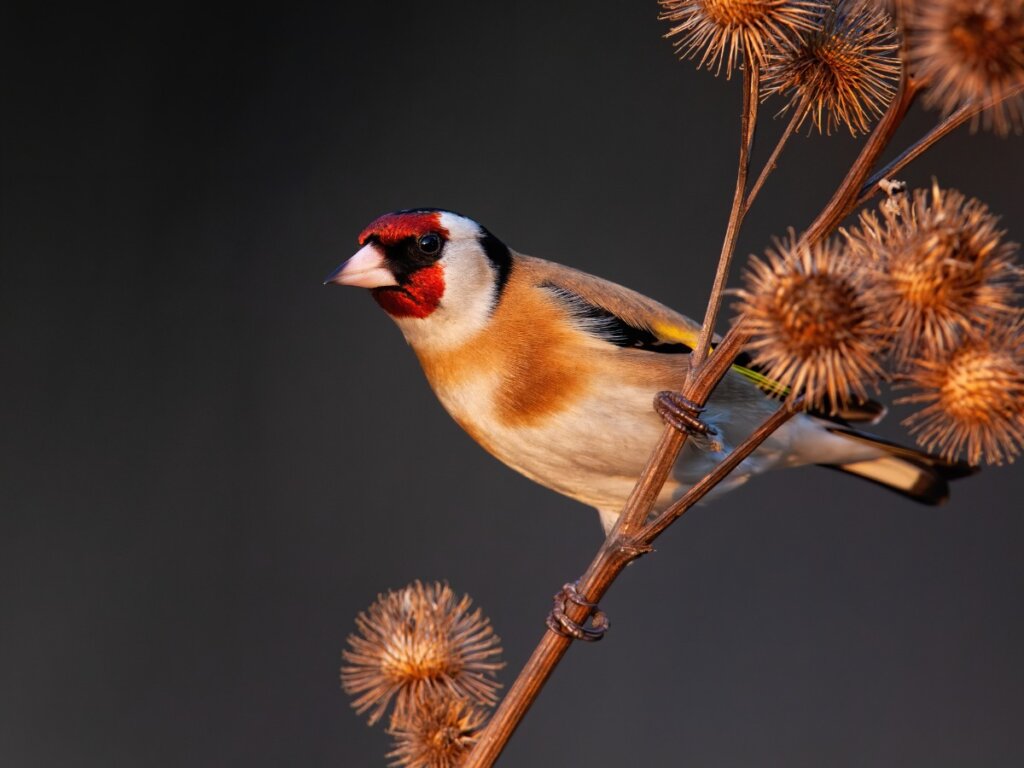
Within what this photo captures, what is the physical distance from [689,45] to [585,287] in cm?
50

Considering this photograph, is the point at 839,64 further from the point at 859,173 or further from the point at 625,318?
the point at 625,318

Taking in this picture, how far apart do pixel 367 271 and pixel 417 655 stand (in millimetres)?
482

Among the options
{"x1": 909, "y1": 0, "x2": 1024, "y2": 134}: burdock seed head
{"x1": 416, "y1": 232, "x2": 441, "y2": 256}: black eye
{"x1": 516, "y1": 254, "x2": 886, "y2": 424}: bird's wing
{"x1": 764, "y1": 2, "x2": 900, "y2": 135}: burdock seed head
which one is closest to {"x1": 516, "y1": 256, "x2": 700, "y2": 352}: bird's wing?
{"x1": 516, "y1": 254, "x2": 886, "y2": 424}: bird's wing

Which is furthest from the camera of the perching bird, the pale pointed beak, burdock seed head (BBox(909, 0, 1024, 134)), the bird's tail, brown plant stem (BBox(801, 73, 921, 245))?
the bird's tail

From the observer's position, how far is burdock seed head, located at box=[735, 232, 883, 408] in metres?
0.67

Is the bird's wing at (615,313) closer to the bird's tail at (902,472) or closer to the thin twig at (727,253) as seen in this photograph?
the bird's tail at (902,472)

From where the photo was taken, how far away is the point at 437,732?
86 centimetres

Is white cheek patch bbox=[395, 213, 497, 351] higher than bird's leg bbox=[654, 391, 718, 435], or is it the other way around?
bird's leg bbox=[654, 391, 718, 435]

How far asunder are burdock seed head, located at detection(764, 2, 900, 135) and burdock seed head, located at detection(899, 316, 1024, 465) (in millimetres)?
252

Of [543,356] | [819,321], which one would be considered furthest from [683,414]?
[543,356]

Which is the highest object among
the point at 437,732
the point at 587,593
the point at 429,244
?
the point at 429,244

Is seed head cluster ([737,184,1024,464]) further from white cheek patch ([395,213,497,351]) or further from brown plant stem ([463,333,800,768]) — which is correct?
white cheek patch ([395,213,497,351])

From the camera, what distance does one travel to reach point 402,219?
4.08ft

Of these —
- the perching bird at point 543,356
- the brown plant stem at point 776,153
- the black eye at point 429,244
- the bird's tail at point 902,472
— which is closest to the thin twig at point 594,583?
the brown plant stem at point 776,153
